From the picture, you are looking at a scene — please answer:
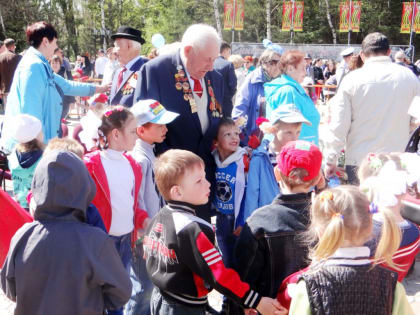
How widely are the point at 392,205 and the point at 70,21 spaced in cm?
4009

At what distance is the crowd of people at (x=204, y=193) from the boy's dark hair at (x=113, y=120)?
11 millimetres

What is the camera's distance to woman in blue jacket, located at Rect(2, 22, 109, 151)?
3.85 m

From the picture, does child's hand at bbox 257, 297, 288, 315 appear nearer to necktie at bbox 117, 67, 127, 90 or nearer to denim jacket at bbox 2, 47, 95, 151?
denim jacket at bbox 2, 47, 95, 151

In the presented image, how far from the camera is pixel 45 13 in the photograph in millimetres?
36719

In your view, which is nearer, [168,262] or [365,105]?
[168,262]

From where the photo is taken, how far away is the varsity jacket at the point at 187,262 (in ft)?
6.76

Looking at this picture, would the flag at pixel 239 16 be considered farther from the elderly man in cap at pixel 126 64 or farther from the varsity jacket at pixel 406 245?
the varsity jacket at pixel 406 245

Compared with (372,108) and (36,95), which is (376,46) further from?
(36,95)

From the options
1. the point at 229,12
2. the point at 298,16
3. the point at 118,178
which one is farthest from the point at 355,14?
the point at 118,178

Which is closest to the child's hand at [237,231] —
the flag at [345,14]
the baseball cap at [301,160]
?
the baseball cap at [301,160]

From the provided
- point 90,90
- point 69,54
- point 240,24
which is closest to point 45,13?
point 69,54

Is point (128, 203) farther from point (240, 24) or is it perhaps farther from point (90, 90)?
point (240, 24)

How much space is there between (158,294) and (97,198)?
0.79 m

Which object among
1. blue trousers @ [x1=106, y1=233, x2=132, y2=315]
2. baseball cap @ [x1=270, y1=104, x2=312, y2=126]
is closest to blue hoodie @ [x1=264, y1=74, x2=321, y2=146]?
baseball cap @ [x1=270, y1=104, x2=312, y2=126]
